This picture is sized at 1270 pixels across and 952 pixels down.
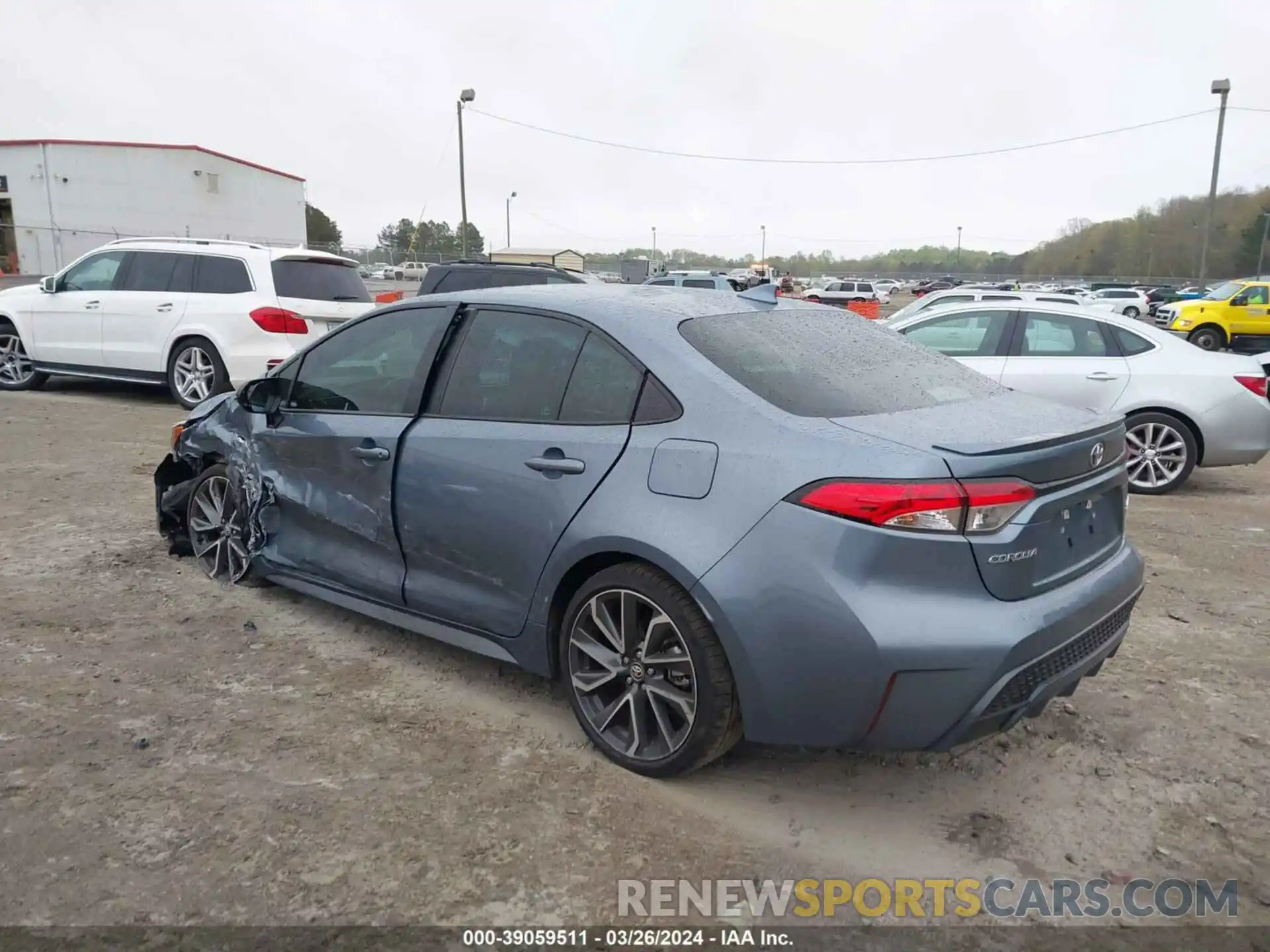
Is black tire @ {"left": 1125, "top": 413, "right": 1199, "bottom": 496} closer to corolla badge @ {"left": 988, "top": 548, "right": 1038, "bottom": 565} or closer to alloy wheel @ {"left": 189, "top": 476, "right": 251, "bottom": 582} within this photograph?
corolla badge @ {"left": 988, "top": 548, "right": 1038, "bottom": 565}

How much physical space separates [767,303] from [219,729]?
105 inches

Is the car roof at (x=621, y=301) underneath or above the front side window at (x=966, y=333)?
above

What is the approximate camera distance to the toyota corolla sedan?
266 centimetres

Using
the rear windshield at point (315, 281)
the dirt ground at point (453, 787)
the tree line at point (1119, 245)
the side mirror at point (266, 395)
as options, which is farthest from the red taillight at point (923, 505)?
the tree line at point (1119, 245)

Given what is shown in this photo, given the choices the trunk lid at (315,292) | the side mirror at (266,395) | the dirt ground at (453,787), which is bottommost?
the dirt ground at (453,787)

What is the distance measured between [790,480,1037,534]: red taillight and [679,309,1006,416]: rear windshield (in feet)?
1.28

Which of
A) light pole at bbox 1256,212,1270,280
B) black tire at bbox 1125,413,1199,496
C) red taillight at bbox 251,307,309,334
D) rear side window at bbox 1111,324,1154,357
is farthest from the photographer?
light pole at bbox 1256,212,1270,280

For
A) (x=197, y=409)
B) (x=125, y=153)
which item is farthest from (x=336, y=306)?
(x=125, y=153)

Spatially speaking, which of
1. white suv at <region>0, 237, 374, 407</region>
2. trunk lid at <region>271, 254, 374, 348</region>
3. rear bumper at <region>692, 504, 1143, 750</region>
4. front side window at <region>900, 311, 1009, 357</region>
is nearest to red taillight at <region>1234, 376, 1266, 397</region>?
front side window at <region>900, 311, 1009, 357</region>

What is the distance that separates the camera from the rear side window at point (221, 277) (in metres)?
10.1

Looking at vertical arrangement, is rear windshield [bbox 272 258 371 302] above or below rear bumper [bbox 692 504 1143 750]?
above

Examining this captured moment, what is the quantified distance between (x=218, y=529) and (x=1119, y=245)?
97718mm

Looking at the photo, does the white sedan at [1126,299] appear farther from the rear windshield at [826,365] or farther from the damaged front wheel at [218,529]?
the damaged front wheel at [218,529]

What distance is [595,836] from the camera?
2.93 metres
